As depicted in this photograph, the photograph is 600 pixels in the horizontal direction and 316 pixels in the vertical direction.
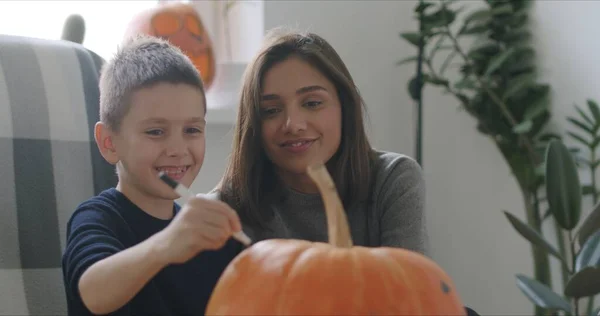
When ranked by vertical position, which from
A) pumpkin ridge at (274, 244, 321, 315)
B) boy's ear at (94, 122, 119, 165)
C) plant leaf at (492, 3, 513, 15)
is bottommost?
pumpkin ridge at (274, 244, 321, 315)

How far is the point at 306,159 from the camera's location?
1.08m

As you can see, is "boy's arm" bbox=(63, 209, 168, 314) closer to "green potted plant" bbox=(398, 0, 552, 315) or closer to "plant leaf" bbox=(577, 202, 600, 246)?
"plant leaf" bbox=(577, 202, 600, 246)

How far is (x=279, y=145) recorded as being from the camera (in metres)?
1.08

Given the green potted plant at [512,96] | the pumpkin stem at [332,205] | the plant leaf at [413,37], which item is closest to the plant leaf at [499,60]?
the green potted plant at [512,96]

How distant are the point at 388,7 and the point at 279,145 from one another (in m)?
1.15

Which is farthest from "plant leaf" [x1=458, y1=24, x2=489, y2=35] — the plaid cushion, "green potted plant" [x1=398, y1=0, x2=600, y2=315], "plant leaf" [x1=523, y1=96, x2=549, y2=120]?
the plaid cushion

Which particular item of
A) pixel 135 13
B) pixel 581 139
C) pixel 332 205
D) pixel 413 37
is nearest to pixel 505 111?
pixel 581 139

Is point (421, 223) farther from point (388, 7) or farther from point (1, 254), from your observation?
point (388, 7)

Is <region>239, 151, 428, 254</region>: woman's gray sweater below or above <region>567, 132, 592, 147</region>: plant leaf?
below

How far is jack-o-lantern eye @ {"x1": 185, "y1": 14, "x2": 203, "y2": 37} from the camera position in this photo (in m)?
1.71

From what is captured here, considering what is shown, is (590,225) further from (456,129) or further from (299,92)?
(456,129)

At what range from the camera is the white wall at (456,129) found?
66.1 inches

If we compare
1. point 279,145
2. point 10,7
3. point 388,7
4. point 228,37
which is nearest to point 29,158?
point 279,145

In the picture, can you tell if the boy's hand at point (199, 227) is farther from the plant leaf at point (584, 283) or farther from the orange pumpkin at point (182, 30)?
the orange pumpkin at point (182, 30)
